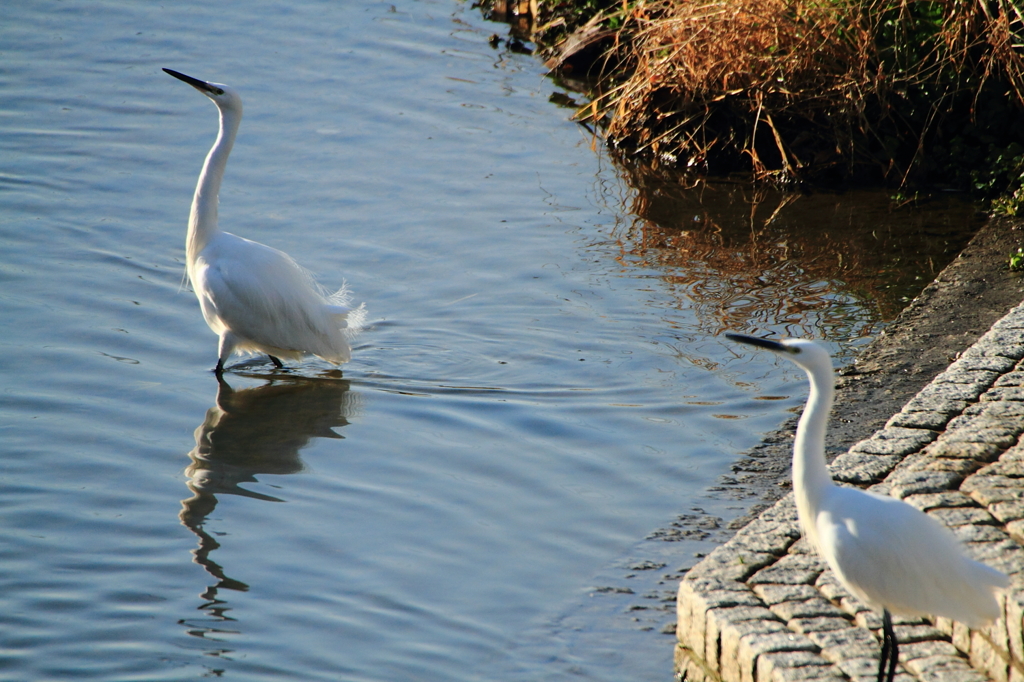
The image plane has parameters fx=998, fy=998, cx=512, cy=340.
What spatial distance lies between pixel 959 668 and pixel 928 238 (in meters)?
5.41

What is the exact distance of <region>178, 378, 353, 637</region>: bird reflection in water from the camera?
4582mm

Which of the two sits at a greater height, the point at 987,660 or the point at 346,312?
the point at 987,660

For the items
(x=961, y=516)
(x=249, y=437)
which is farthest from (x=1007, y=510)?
(x=249, y=437)

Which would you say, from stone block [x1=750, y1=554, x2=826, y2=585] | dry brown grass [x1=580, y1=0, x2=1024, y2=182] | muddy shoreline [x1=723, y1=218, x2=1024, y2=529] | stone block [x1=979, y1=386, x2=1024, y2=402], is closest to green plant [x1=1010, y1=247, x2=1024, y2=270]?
muddy shoreline [x1=723, y1=218, x2=1024, y2=529]

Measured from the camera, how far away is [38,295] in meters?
6.54

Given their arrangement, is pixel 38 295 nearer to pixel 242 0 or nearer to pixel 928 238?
pixel 928 238

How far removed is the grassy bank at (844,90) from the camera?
27.2ft

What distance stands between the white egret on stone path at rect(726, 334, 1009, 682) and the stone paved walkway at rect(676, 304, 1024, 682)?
222mm

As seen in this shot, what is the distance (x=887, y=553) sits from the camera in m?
2.91

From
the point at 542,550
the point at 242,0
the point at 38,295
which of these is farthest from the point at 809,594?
the point at 242,0

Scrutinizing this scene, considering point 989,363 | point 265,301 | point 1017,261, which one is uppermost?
point 1017,261

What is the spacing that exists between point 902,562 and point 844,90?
646cm

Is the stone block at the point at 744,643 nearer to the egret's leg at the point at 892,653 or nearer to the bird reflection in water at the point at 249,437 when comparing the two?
the egret's leg at the point at 892,653

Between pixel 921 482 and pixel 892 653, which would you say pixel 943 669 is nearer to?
pixel 892 653
